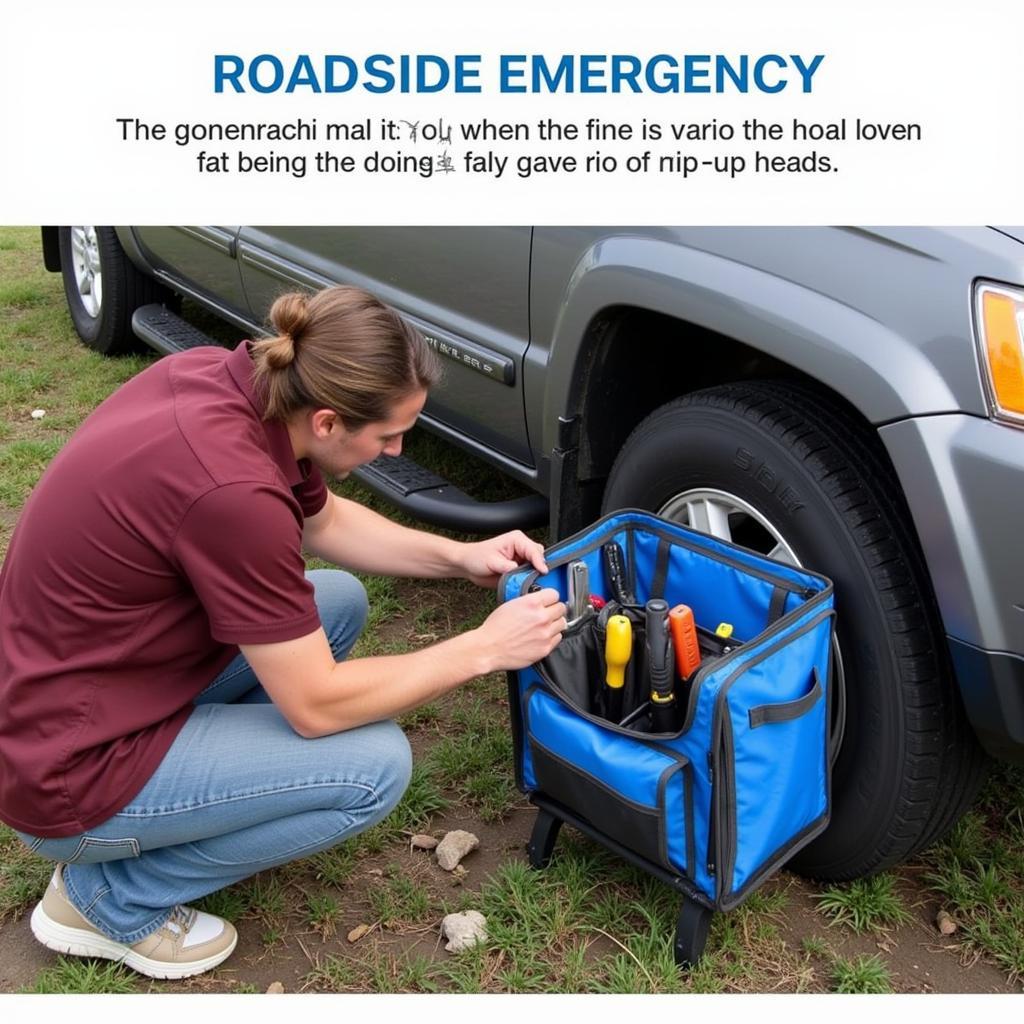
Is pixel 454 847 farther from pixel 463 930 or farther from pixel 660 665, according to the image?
pixel 660 665

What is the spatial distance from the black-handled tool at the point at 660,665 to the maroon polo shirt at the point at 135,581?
2.00 ft

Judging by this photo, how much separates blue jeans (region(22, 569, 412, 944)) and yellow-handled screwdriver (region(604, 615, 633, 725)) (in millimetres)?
404

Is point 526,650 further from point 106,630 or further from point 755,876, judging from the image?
point 106,630

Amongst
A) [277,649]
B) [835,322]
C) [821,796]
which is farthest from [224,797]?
[835,322]

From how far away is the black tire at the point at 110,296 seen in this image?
5039 millimetres

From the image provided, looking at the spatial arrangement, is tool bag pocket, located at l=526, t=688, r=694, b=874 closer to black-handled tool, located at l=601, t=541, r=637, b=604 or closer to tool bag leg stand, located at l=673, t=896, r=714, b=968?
tool bag leg stand, located at l=673, t=896, r=714, b=968

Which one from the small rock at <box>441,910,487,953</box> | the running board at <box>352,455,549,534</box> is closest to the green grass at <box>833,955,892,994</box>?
the small rock at <box>441,910,487,953</box>

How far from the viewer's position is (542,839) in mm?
2342

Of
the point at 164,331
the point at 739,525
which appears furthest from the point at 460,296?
the point at 164,331

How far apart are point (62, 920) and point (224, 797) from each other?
1.49ft

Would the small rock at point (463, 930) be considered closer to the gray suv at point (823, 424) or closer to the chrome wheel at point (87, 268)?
the gray suv at point (823, 424)

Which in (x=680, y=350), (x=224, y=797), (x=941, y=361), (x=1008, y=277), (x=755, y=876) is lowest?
(x=755, y=876)

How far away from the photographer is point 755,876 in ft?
6.81

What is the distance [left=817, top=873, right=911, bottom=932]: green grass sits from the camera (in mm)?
2217
